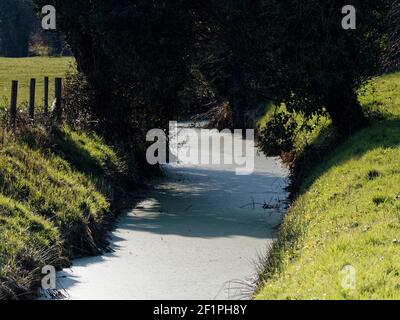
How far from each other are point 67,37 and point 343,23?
8.17 m

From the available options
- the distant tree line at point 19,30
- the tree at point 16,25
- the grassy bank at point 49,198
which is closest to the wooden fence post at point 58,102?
the grassy bank at point 49,198

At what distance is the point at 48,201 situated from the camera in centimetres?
1625

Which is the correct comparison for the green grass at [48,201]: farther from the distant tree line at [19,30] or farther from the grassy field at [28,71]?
the distant tree line at [19,30]

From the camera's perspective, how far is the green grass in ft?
42.4

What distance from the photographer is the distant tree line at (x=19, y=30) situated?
310 feet

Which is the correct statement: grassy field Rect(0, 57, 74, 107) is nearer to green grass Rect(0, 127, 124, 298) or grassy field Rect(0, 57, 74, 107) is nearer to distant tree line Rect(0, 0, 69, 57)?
distant tree line Rect(0, 0, 69, 57)

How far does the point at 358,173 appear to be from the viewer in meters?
17.2

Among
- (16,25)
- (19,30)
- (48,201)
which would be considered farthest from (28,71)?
(48,201)

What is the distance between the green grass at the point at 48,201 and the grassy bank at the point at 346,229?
3.68 metres

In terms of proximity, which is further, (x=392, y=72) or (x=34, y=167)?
(x=392, y=72)

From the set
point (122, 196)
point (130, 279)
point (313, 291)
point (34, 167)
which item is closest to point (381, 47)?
point (122, 196)

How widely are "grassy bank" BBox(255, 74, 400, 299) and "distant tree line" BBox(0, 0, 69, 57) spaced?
76069 millimetres

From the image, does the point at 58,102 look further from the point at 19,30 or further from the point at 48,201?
the point at 19,30
